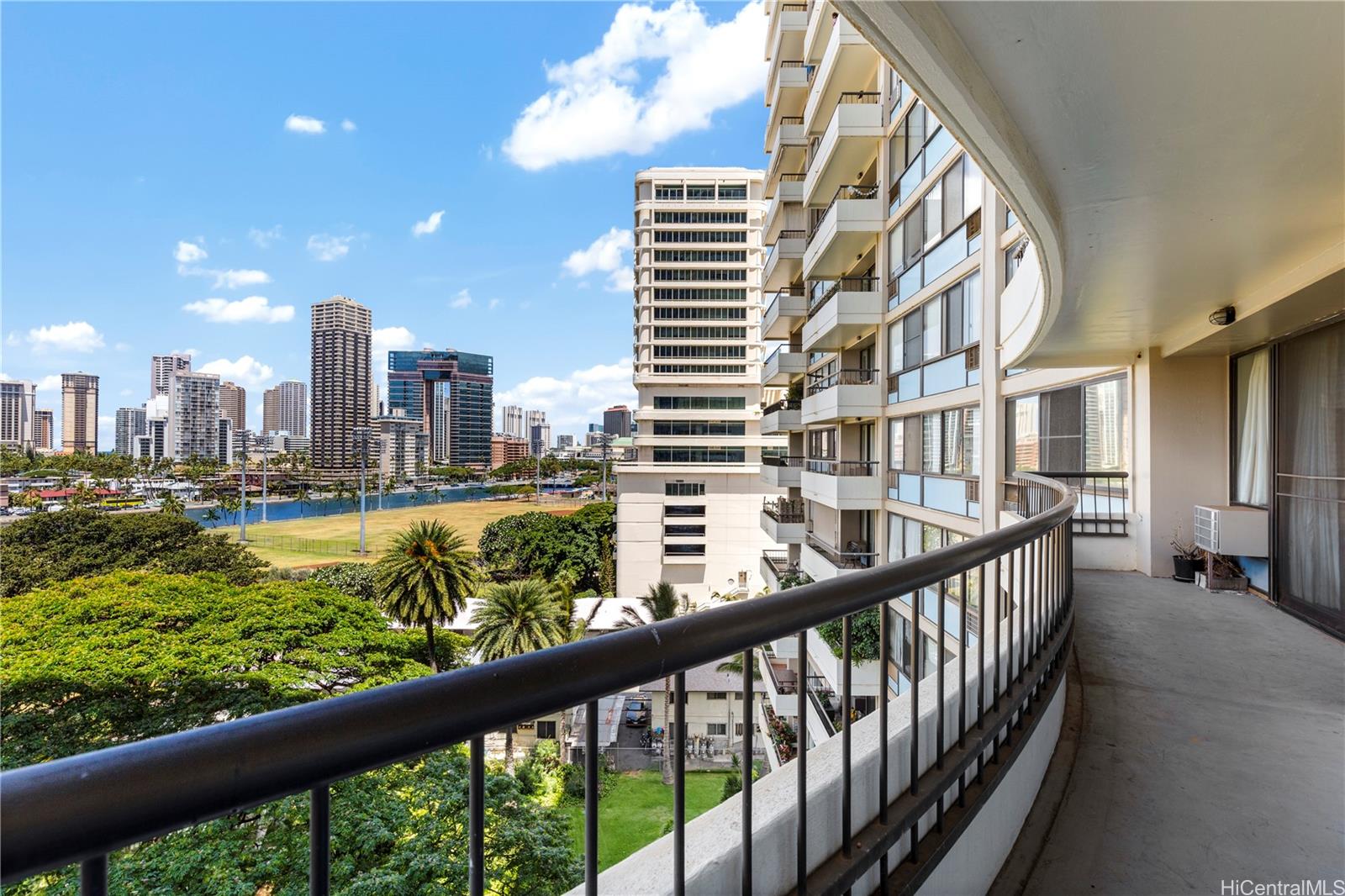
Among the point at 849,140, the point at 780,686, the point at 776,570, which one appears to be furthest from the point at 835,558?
the point at 849,140

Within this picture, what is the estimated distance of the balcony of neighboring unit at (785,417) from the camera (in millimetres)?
20750

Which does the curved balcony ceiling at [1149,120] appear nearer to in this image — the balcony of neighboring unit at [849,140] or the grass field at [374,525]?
the balcony of neighboring unit at [849,140]

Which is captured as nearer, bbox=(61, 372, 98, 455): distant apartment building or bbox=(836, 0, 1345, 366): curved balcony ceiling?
bbox=(836, 0, 1345, 366): curved balcony ceiling

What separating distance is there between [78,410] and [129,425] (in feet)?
59.8

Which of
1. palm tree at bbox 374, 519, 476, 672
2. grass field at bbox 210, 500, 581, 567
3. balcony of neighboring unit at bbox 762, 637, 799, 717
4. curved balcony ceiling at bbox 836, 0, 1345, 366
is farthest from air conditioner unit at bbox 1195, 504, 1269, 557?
grass field at bbox 210, 500, 581, 567

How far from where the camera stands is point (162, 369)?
107m

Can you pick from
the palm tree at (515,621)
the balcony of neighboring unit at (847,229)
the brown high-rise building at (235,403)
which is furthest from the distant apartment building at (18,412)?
the balcony of neighboring unit at (847,229)

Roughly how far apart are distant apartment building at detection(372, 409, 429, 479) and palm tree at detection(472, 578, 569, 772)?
104 m

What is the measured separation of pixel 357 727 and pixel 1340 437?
807 centimetres

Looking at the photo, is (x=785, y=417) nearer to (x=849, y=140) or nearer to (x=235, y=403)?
(x=849, y=140)

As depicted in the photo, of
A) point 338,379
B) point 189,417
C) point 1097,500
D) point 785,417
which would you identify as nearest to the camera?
point 1097,500

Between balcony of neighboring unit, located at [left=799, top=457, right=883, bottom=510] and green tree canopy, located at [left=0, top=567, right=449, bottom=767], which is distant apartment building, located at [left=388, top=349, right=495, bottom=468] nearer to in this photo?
green tree canopy, located at [left=0, top=567, right=449, bottom=767]

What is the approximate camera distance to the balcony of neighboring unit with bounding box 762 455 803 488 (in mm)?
19969

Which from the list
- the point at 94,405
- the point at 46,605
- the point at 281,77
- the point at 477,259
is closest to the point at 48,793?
the point at 46,605
